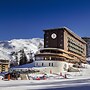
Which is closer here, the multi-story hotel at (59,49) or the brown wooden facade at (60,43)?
the multi-story hotel at (59,49)

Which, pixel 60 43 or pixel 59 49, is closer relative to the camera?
pixel 59 49

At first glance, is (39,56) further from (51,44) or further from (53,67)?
(51,44)

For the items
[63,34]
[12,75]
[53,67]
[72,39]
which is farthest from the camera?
[72,39]

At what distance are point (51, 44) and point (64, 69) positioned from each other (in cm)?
2704

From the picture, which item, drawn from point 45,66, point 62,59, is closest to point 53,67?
point 45,66

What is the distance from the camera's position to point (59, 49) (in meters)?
103

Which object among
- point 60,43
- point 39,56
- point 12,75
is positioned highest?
point 60,43

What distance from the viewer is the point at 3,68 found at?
A: 396 feet

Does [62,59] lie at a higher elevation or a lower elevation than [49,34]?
lower

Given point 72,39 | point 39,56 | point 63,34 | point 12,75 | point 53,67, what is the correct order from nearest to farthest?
1. point 12,75
2. point 53,67
3. point 39,56
4. point 63,34
5. point 72,39

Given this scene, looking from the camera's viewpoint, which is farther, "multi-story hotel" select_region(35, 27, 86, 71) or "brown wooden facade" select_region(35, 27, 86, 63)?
"brown wooden facade" select_region(35, 27, 86, 63)

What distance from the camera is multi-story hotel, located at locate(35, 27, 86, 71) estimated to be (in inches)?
3720

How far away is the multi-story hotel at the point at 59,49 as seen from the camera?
310 ft

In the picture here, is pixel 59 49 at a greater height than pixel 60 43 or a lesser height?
lesser
